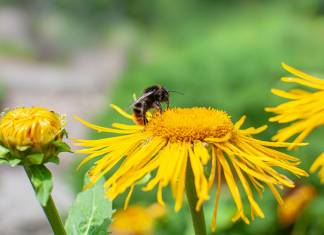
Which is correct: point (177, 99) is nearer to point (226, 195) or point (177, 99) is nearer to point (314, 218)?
point (226, 195)

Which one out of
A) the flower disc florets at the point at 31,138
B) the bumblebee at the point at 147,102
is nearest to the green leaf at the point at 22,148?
the flower disc florets at the point at 31,138

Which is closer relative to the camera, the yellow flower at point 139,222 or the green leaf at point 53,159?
the green leaf at point 53,159

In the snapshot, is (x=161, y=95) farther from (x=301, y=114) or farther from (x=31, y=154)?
(x=301, y=114)

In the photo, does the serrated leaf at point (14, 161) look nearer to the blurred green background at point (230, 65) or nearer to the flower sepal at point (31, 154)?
the flower sepal at point (31, 154)

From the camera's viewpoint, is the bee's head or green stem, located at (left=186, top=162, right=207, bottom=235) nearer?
green stem, located at (left=186, top=162, right=207, bottom=235)

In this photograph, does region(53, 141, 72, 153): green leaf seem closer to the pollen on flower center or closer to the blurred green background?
the pollen on flower center

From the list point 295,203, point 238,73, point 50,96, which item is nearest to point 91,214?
point 295,203

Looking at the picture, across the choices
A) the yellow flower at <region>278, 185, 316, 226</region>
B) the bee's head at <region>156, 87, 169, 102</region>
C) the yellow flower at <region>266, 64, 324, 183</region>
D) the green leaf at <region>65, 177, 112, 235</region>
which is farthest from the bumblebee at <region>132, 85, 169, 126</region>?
the yellow flower at <region>278, 185, 316, 226</region>
